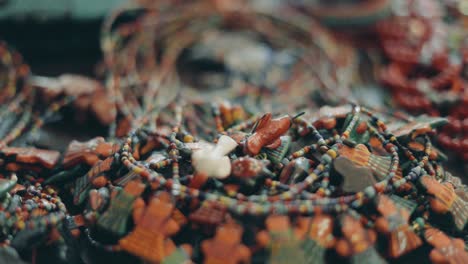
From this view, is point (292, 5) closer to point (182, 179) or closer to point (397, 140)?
point (397, 140)

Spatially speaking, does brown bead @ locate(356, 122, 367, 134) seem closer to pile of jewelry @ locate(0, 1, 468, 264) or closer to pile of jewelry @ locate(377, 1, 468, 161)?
pile of jewelry @ locate(0, 1, 468, 264)

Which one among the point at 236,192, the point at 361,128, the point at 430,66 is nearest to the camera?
the point at 236,192

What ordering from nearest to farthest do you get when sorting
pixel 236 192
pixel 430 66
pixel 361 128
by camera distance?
1. pixel 236 192
2. pixel 361 128
3. pixel 430 66

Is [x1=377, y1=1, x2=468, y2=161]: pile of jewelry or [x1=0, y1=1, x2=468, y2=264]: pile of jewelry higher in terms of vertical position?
[x1=377, y1=1, x2=468, y2=161]: pile of jewelry

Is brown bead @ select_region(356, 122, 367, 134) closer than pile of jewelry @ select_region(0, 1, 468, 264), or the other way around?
pile of jewelry @ select_region(0, 1, 468, 264)

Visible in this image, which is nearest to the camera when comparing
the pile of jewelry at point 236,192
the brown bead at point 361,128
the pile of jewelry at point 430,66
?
the pile of jewelry at point 236,192

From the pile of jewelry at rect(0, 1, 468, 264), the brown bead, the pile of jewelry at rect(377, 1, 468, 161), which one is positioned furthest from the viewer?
the pile of jewelry at rect(377, 1, 468, 161)

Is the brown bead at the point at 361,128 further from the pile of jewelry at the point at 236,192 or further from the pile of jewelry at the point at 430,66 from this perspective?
the pile of jewelry at the point at 430,66

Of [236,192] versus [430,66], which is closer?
[236,192]

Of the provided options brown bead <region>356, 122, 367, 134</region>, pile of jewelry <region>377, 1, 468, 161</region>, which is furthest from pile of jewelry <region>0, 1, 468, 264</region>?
pile of jewelry <region>377, 1, 468, 161</region>

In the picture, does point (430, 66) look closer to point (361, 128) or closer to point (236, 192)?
point (361, 128)

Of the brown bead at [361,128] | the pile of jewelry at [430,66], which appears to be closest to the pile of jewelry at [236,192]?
the brown bead at [361,128]

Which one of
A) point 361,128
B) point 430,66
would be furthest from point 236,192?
point 430,66
